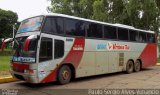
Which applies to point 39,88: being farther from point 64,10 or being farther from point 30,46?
point 64,10

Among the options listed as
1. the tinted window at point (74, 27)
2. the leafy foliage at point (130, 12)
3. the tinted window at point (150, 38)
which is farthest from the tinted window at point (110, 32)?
the leafy foliage at point (130, 12)

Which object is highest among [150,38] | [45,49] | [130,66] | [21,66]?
[150,38]

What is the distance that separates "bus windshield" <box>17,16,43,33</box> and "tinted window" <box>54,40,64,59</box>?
107 centimetres

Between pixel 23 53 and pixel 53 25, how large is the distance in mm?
1819

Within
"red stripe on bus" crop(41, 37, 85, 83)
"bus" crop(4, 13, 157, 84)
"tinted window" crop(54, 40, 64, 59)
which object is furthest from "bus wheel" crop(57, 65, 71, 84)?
"tinted window" crop(54, 40, 64, 59)

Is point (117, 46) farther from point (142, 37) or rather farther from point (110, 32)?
point (142, 37)

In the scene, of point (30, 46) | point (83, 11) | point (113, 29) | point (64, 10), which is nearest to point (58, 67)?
point (30, 46)

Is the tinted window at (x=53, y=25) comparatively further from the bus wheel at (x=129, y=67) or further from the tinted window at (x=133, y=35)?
the bus wheel at (x=129, y=67)

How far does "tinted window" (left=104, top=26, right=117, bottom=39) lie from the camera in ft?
51.1

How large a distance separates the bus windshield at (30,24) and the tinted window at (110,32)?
461cm

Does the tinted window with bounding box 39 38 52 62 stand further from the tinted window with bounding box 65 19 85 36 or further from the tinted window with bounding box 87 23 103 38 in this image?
the tinted window with bounding box 87 23 103 38

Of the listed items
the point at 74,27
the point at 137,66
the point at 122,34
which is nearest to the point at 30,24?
the point at 74,27

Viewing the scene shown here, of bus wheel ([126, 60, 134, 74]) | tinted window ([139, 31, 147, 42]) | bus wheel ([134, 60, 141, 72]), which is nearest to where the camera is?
bus wheel ([126, 60, 134, 74])

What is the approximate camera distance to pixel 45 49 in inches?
464
